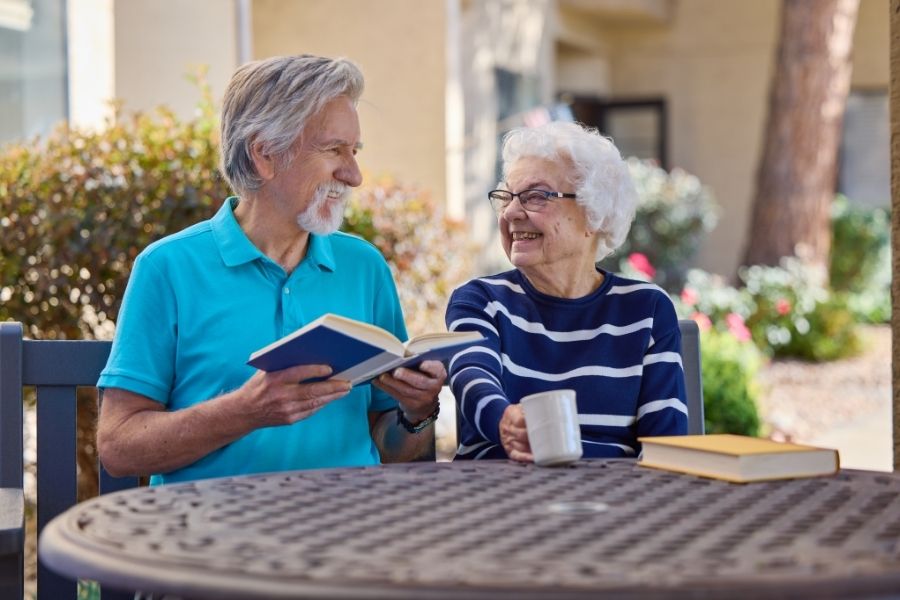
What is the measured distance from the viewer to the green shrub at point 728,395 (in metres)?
7.34

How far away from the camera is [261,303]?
293cm

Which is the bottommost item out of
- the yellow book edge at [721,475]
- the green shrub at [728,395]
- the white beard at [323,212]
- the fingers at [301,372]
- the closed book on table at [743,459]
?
the green shrub at [728,395]

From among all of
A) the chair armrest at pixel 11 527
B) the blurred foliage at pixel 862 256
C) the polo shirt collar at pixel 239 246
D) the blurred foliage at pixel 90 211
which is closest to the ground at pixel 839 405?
the blurred foliage at pixel 862 256

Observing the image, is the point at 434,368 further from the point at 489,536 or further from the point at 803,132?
the point at 803,132

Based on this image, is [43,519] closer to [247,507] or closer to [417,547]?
[247,507]

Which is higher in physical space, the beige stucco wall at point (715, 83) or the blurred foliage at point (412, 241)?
the beige stucco wall at point (715, 83)

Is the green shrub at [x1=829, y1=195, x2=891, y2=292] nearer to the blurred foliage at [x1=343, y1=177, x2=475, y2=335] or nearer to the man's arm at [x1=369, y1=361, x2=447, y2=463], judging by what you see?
the blurred foliage at [x1=343, y1=177, x2=475, y2=335]

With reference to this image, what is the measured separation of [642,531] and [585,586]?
360mm

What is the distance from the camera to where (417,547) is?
1841 millimetres

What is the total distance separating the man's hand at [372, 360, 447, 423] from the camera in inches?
109

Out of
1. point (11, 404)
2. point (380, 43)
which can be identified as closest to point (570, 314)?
point (11, 404)

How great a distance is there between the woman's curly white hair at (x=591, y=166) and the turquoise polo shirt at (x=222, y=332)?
63 cm

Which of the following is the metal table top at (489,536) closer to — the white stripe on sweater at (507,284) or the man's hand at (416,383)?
the man's hand at (416,383)

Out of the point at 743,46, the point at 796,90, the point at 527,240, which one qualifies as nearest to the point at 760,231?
the point at 796,90
